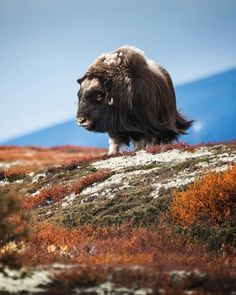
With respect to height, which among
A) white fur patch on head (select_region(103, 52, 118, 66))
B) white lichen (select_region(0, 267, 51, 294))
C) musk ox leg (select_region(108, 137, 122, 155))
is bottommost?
white lichen (select_region(0, 267, 51, 294))

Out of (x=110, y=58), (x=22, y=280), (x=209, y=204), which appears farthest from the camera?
(x=110, y=58)

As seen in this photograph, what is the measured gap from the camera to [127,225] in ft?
38.1

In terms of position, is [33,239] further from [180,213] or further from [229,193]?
[229,193]

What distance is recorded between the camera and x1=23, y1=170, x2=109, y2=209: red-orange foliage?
599 inches

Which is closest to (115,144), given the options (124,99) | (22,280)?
(124,99)

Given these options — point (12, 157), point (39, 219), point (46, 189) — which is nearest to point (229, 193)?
point (39, 219)

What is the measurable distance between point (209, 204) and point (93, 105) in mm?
8716

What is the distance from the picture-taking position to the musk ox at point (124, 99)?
19.5 meters

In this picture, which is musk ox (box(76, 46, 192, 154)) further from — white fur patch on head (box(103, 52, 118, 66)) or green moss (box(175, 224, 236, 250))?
green moss (box(175, 224, 236, 250))

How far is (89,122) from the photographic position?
64.7ft

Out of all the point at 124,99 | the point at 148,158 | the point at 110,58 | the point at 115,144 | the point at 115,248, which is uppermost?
the point at 110,58

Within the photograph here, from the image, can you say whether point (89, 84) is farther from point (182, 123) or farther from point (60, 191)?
point (60, 191)

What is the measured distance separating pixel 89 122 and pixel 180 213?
8.60 meters

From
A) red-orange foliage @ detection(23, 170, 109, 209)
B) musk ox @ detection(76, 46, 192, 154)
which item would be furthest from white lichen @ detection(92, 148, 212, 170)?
musk ox @ detection(76, 46, 192, 154)
